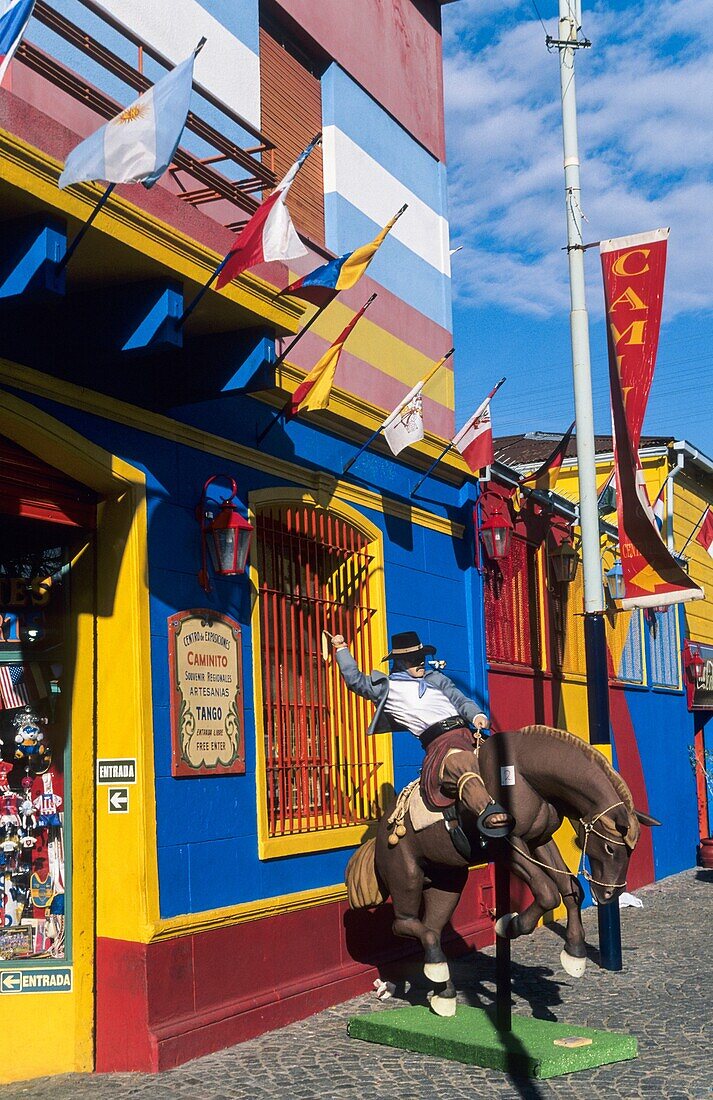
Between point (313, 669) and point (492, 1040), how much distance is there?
3190mm

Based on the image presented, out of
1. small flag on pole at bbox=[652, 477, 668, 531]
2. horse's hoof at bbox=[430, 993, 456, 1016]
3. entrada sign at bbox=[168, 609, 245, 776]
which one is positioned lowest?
horse's hoof at bbox=[430, 993, 456, 1016]

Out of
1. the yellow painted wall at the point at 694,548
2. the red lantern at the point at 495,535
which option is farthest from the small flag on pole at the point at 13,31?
the yellow painted wall at the point at 694,548

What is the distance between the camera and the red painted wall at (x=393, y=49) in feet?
33.6

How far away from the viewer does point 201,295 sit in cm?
674

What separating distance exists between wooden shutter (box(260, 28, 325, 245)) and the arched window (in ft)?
8.11

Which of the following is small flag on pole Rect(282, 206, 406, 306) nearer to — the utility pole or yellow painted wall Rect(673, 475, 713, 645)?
the utility pole

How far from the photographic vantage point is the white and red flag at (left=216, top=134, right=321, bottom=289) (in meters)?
6.30

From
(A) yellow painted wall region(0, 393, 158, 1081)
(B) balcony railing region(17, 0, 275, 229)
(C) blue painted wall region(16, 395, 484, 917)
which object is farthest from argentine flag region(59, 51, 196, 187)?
(C) blue painted wall region(16, 395, 484, 917)

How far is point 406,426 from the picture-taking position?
9555 millimetres

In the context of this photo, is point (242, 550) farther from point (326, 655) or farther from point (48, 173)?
point (48, 173)

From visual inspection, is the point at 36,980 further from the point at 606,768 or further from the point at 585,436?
the point at 585,436

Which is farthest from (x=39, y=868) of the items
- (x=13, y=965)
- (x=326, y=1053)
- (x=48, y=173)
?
(x=48, y=173)

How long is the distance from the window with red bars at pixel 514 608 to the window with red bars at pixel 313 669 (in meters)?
2.51

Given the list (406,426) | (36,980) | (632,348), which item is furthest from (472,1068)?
(632,348)
